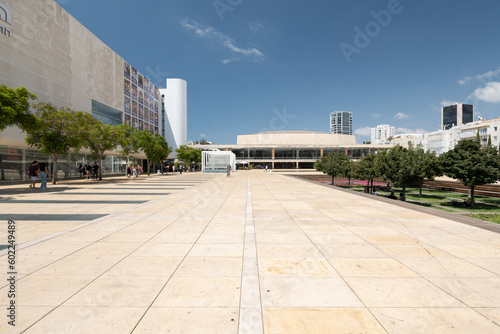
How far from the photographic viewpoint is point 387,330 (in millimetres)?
2428

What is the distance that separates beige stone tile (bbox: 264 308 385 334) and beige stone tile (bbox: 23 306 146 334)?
156 cm

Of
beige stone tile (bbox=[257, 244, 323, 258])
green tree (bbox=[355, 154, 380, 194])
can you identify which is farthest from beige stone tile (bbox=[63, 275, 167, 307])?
green tree (bbox=[355, 154, 380, 194])

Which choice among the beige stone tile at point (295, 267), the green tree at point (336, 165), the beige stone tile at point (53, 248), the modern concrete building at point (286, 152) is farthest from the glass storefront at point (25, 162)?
the modern concrete building at point (286, 152)

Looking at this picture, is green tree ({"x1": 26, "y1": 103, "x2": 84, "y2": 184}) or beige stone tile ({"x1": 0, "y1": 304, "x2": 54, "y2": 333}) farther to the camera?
green tree ({"x1": 26, "y1": 103, "x2": 84, "y2": 184})

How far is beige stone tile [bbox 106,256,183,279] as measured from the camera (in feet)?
12.0

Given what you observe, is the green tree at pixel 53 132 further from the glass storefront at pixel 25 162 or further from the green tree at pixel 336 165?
the green tree at pixel 336 165

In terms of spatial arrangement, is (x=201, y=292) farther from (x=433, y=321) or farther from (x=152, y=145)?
(x=152, y=145)

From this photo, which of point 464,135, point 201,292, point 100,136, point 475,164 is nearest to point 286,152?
point 464,135

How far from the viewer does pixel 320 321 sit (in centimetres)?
257

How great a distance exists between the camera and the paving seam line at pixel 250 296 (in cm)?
248

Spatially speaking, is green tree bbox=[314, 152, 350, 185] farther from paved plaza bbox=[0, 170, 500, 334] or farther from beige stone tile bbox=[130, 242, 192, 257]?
beige stone tile bbox=[130, 242, 192, 257]

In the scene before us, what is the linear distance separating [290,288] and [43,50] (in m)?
34.5

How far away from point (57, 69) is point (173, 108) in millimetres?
53760

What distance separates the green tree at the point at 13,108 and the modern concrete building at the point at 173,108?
65.5 metres
